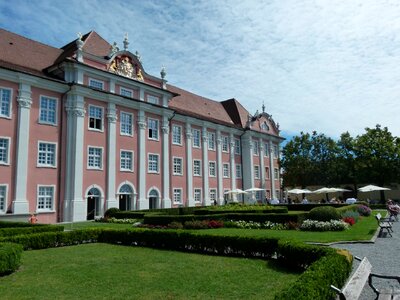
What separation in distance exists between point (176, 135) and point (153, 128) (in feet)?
12.9

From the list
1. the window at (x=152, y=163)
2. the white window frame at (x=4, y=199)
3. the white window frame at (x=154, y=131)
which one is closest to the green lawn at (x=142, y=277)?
the white window frame at (x=4, y=199)

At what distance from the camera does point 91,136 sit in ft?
94.3

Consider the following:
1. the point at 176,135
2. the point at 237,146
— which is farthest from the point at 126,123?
the point at 237,146

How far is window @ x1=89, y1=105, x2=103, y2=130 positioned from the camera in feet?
95.1

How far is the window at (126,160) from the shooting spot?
3118 centimetres

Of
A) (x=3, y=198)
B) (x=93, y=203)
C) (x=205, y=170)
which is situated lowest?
(x=93, y=203)

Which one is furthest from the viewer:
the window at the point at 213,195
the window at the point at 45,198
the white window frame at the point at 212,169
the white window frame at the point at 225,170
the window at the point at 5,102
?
the white window frame at the point at 225,170

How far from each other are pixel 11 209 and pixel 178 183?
54.9 ft

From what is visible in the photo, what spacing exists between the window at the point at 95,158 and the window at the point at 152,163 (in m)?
5.25

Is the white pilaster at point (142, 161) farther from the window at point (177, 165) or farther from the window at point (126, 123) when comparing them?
the window at point (177, 165)

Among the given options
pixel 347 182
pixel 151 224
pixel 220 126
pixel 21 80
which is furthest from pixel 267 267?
pixel 347 182

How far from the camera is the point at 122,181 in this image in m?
30.7

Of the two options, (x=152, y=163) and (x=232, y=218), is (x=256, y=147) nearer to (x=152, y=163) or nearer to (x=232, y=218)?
(x=152, y=163)

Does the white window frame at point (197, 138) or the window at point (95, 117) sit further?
the white window frame at point (197, 138)
